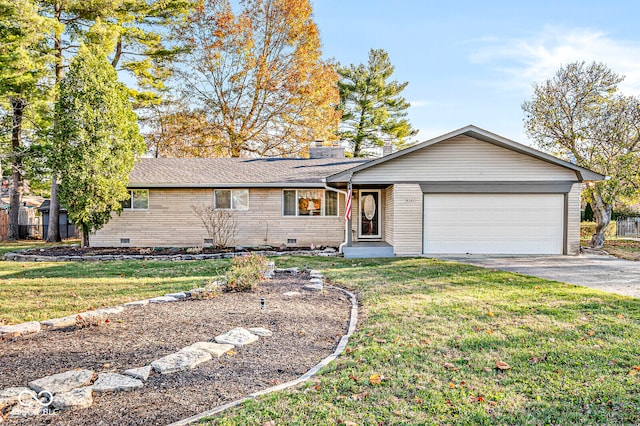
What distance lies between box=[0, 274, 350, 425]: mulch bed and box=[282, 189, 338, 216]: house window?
895cm

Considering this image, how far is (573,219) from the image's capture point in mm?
12922

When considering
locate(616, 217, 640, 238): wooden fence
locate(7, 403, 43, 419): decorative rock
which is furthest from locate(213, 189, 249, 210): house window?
locate(616, 217, 640, 238): wooden fence

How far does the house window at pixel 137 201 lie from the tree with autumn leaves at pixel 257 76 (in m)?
9.51

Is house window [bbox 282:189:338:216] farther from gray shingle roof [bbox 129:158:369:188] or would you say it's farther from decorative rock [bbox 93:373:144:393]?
decorative rock [bbox 93:373:144:393]

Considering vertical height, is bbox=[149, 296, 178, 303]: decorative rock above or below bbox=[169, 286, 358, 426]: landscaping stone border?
above

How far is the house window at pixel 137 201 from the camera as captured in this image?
1511 centimetres

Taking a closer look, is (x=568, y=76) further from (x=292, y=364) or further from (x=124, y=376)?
(x=124, y=376)

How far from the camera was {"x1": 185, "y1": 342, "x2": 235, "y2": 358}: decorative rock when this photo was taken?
3976mm

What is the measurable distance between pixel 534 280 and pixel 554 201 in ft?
19.6

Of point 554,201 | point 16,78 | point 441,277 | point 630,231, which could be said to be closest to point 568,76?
point 554,201

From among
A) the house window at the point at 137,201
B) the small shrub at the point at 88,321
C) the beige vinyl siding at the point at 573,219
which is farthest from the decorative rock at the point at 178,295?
the beige vinyl siding at the point at 573,219

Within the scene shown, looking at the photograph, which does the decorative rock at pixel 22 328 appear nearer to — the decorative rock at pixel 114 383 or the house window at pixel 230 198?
the decorative rock at pixel 114 383

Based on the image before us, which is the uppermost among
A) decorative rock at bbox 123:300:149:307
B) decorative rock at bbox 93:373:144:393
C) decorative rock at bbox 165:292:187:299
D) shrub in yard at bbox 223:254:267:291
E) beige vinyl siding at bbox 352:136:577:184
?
beige vinyl siding at bbox 352:136:577:184

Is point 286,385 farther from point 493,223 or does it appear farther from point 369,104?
point 369,104
